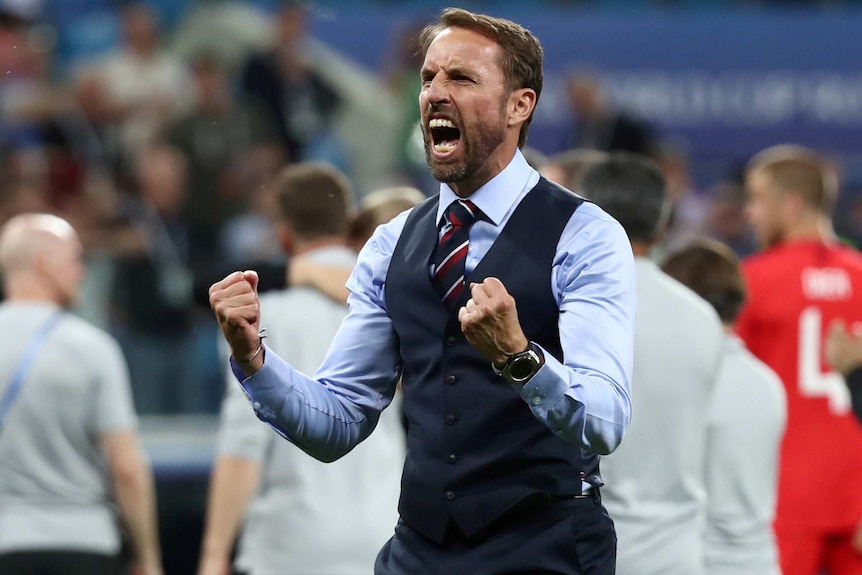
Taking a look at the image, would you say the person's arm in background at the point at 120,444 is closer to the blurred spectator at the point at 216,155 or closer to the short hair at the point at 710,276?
the short hair at the point at 710,276

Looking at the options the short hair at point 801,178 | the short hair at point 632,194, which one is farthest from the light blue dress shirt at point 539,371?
the short hair at point 801,178

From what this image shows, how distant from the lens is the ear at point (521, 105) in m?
3.09

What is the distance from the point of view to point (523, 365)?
2.65m

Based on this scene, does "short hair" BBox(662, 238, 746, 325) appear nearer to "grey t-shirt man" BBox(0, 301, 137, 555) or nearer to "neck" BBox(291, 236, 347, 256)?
"neck" BBox(291, 236, 347, 256)

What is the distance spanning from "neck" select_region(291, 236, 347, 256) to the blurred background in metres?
3.23

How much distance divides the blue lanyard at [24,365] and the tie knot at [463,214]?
289cm

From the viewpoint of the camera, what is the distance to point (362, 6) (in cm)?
1259

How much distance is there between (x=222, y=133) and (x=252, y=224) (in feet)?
2.61

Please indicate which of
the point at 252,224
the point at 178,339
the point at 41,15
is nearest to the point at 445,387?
the point at 178,339

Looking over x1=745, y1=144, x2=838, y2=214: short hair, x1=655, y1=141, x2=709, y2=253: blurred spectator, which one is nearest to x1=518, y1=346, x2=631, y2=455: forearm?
x1=745, y1=144, x2=838, y2=214: short hair

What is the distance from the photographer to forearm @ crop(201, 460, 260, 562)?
16.3ft

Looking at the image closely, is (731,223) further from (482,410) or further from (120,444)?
(482,410)

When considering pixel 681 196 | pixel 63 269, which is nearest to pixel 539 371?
pixel 63 269

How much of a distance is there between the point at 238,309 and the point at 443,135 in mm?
576
